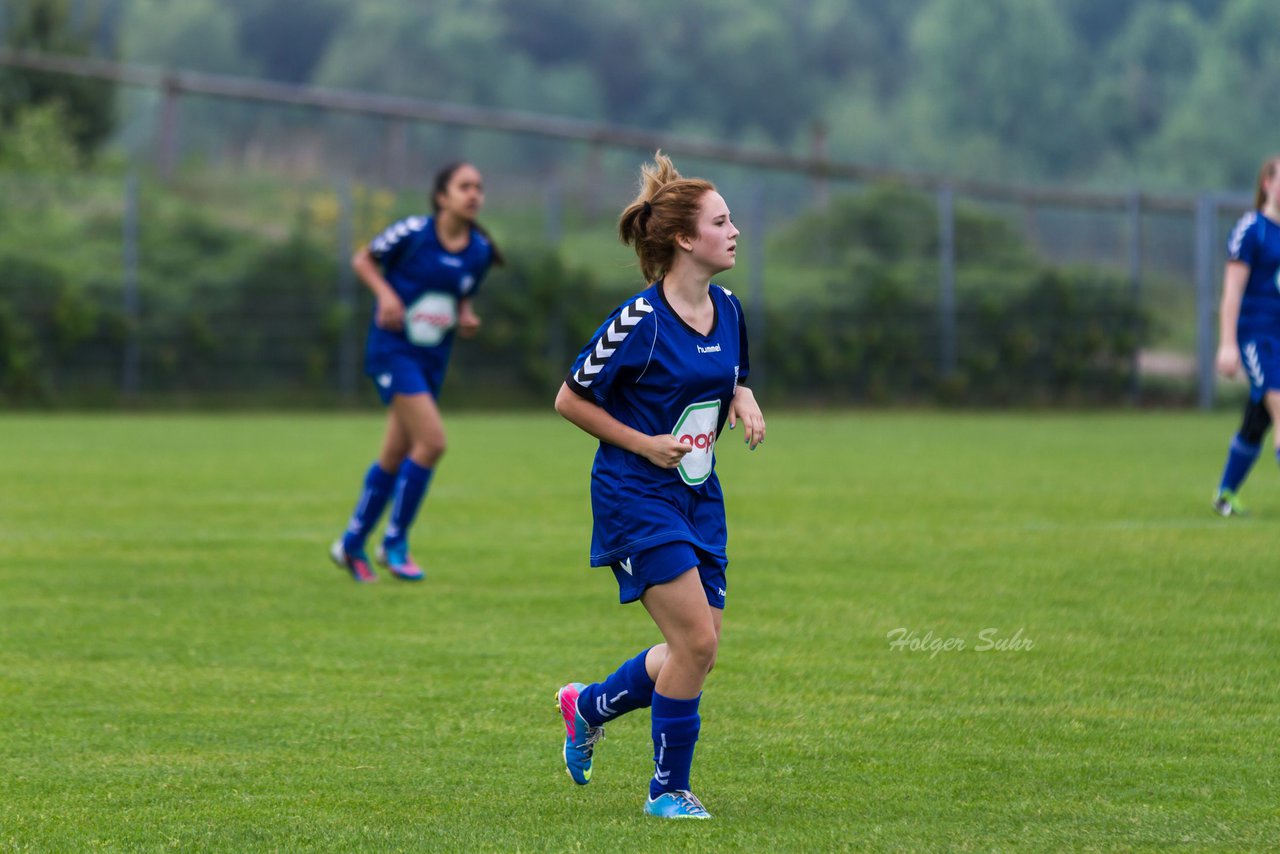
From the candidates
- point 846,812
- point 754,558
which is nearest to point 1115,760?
point 846,812

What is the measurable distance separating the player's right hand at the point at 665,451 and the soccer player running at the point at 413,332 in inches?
175

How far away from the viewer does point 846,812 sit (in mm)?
4613

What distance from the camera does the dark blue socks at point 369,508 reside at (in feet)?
29.5

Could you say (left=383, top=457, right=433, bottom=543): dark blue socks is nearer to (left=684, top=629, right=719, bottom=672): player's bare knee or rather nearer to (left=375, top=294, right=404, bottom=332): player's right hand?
(left=375, top=294, right=404, bottom=332): player's right hand

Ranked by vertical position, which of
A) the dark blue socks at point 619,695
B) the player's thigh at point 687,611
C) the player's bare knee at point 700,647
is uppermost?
the player's thigh at point 687,611

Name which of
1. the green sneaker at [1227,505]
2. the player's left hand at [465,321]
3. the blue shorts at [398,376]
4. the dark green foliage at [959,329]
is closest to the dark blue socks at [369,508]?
the blue shorts at [398,376]

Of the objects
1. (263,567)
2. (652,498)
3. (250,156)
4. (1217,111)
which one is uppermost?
(1217,111)

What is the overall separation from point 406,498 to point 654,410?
4.52 m

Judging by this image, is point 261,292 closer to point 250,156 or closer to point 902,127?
point 250,156

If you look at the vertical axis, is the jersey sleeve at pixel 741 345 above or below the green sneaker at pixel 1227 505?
above

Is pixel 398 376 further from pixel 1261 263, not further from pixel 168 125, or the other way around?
pixel 168 125

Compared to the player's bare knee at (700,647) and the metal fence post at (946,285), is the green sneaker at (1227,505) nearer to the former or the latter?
the player's bare knee at (700,647)

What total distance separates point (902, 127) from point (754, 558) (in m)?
83.4

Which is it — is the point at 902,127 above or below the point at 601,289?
above
